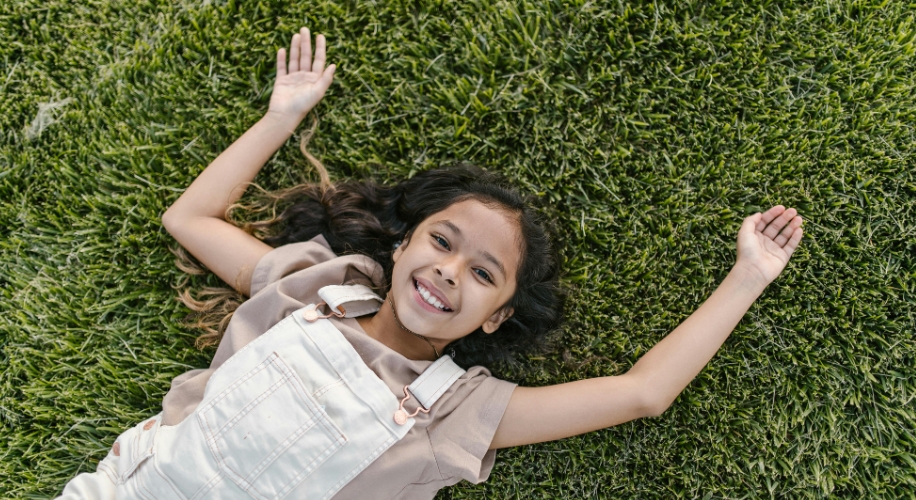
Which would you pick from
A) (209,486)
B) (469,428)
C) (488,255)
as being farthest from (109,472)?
(488,255)

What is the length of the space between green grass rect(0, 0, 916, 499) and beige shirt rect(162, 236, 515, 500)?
345mm

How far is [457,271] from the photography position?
1957 millimetres

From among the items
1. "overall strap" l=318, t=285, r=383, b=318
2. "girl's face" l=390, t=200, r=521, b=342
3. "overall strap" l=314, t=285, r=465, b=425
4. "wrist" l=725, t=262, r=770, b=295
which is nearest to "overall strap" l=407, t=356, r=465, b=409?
"overall strap" l=314, t=285, r=465, b=425

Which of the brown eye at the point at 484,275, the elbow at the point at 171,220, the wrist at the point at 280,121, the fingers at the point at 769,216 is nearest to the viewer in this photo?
the brown eye at the point at 484,275

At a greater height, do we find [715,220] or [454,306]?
[454,306]

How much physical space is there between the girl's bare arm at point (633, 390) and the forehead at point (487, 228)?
45 centimetres

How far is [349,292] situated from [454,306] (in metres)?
0.43

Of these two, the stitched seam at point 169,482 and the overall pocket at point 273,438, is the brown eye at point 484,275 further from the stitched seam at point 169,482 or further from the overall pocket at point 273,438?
the stitched seam at point 169,482

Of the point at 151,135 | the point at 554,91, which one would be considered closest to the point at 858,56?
the point at 554,91

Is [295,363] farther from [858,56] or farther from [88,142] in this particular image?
[858,56]

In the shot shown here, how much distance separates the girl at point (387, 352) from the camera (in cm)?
196

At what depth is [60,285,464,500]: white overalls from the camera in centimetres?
194

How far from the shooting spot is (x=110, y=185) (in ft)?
8.49

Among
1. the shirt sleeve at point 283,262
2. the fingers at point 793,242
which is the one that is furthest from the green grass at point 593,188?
the shirt sleeve at point 283,262
